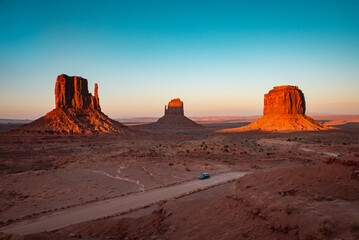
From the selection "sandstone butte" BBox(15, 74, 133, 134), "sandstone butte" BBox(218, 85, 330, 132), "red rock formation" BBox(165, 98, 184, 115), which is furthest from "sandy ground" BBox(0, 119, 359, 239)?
"red rock formation" BBox(165, 98, 184, 115)

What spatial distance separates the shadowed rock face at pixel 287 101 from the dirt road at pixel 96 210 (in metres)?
83.1

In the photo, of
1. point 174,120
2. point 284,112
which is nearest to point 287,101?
point 284,112

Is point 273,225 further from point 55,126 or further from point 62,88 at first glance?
point 62,88

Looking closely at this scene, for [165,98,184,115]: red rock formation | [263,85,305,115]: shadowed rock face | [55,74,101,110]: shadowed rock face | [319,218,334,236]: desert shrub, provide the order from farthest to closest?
1. [165,98,184,115]: red rock formation
2. [263,85,305,115]: shadowed rock face
3. [55,74,101,110]: shadowed rock face
4. [319,218,334,236]: desert shrub

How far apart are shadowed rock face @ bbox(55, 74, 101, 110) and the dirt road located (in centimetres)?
6372

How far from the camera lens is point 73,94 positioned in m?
71.6

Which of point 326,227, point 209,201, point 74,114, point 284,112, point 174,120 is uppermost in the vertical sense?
point 74,114

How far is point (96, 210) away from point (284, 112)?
89887 mm

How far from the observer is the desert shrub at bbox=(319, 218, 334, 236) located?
20.0 ft

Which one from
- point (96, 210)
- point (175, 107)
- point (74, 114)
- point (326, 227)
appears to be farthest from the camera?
point (175, 107)

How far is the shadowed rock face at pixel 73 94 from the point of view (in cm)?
6919

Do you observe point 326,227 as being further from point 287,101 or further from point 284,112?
point 287,101

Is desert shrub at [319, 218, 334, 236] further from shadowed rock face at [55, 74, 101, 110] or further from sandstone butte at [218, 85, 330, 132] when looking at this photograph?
sandstone butte at [218, 85, 330, 132]

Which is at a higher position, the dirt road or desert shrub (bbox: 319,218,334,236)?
desert shrub (bbox: 319,218,334,236)
